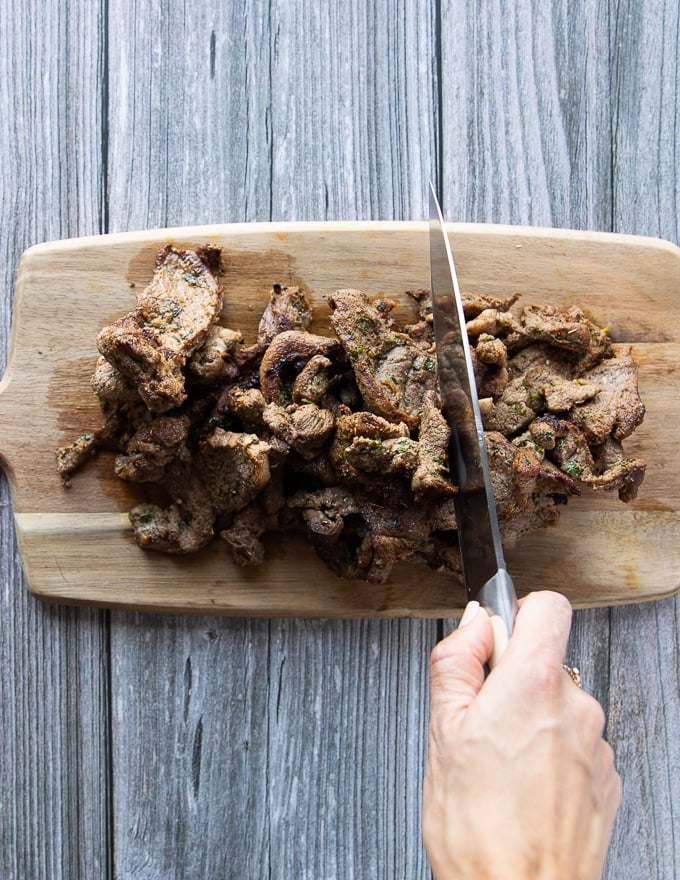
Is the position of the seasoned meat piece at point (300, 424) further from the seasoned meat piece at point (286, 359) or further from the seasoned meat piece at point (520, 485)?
the seasoned meat piece at point (520, 485)

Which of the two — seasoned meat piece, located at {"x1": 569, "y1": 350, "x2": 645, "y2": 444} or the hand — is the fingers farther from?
seasoned meat piece, located at {"x1": 569, "y1": 350, "x2": 645, "y2": 444}

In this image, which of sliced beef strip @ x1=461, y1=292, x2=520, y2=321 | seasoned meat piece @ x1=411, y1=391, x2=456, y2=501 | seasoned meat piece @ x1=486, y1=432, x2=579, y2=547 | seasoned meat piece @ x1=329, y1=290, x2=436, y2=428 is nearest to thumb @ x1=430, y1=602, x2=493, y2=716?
seasoned meat piece @ x1=411, y1=391, x2=456, y2=501

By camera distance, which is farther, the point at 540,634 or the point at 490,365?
the point at 490,365

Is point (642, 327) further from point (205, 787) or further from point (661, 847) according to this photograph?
point (205, 787)

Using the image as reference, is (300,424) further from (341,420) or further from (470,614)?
(470,614)

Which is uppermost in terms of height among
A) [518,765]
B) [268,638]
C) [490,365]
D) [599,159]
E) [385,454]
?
[599,159]

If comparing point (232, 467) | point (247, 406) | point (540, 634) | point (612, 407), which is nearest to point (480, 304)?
point (612, 407)

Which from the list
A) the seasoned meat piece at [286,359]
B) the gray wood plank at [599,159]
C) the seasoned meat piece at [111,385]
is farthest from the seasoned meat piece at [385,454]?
the gray wood plank at [599,159]
